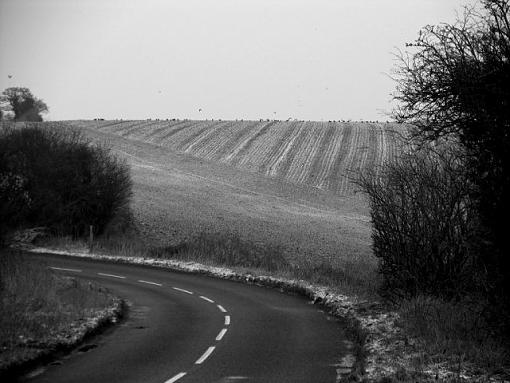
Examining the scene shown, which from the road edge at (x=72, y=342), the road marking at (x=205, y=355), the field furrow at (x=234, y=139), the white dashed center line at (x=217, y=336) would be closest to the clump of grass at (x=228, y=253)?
the white dashed center line at (x=217, y=336)

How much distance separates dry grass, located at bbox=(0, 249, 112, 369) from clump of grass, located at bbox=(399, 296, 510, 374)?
6569 mm

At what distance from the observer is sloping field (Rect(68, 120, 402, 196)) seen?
228 ft

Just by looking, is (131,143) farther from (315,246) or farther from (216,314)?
(216,314)

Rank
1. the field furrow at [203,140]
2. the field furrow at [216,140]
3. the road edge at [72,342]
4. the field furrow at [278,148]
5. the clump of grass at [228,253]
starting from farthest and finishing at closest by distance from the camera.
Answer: the field furrow at [203,140] → the field furrow at [216,140] → the field furrow at [278,148] → the clump of grass at [228,253] → the road edge at [72,342]

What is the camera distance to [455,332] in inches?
456

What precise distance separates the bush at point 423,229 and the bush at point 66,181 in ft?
76.1

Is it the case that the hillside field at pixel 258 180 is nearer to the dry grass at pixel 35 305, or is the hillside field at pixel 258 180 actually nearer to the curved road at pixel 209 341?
the curved road at pixel 209 341

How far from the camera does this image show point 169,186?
57.1 m

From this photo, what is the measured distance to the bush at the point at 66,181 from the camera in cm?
3581

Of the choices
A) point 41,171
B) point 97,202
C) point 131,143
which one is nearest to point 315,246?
point 97,202

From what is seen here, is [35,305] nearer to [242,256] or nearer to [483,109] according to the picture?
[483,109]

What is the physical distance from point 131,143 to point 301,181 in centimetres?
2467

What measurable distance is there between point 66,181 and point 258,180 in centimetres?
3085

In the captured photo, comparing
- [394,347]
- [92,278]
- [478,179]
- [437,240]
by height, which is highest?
[478,179]
